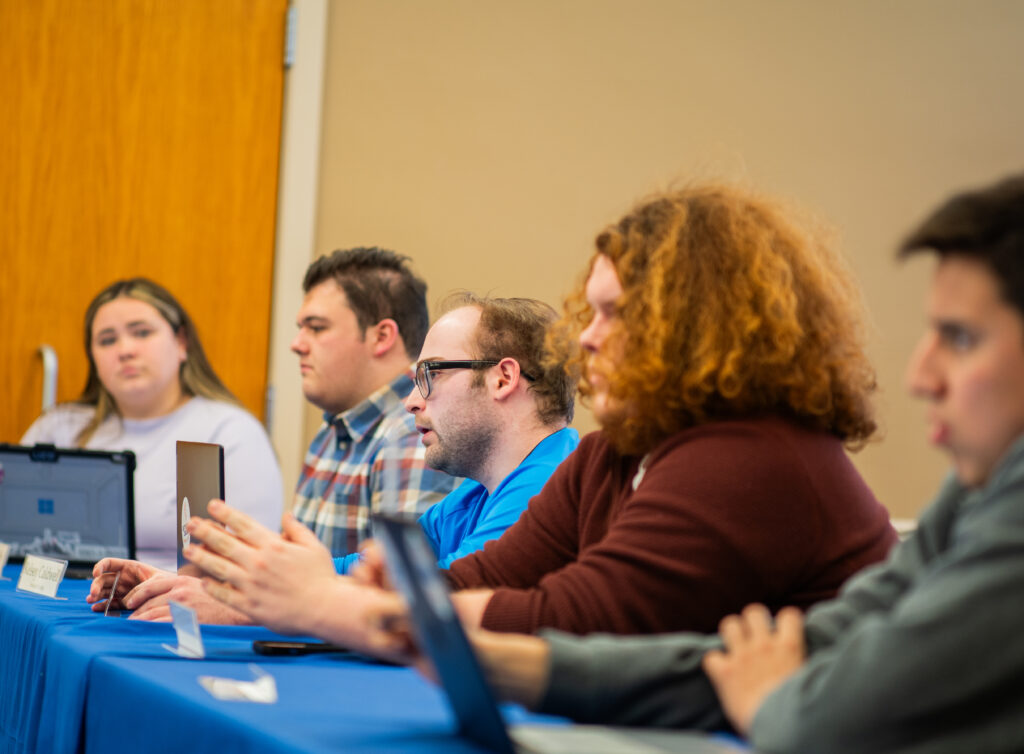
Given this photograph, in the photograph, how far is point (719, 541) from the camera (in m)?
1.02

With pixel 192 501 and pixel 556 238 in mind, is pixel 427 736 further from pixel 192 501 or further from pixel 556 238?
pixel 556 238

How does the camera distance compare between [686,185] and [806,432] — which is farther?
[686,185]

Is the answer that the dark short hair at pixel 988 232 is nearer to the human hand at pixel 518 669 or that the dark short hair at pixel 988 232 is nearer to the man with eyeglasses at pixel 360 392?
the human hand at pixel 518 669

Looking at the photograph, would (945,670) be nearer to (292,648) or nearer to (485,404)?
(292,648)

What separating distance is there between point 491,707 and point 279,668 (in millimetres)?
425

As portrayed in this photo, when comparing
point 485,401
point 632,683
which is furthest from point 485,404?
point 632,683

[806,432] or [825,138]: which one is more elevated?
[825,138]

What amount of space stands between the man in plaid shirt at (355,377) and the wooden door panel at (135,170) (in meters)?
0.64

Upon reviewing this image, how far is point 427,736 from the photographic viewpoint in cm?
80

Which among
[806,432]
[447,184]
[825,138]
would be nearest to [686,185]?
[806,432]

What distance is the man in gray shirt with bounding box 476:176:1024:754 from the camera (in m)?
0.64

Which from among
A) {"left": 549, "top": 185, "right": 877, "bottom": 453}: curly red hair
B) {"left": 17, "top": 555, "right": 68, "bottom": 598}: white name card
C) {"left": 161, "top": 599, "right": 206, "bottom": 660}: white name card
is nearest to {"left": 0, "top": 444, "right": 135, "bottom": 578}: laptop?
{"left": 17, "top": 555, "right": 68, "bottom": 598}: white name card

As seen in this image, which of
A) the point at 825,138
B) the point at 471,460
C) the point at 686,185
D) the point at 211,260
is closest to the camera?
the point at 686,185

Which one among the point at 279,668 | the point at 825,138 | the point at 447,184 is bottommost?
the point at 279,668
